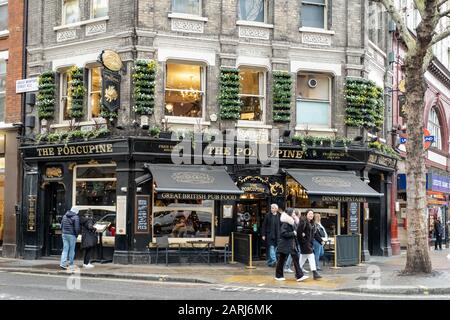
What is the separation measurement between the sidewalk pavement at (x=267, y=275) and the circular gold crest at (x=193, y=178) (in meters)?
2.54

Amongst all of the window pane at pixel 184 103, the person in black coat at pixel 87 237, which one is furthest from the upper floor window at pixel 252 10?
the person in black coat at pixel 87 237

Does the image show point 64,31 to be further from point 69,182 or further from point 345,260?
point 345,260

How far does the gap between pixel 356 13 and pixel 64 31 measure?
10.0 m

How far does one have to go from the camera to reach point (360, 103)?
22500 millimetres

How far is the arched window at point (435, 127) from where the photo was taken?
111 ft

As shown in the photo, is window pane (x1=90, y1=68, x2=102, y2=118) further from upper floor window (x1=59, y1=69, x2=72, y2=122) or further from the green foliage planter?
the green foliage planter

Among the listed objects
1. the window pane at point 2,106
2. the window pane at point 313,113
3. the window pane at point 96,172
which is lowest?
the window pane at point 96,172

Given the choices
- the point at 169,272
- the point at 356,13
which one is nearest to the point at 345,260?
the point at 169,272

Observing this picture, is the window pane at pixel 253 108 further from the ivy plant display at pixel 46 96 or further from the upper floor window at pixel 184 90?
the ivy plant display at pixel 46 96

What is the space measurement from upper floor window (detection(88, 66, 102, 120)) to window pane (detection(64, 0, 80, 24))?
2.02 metres

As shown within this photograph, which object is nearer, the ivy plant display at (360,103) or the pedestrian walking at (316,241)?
the pedestrian walking at (316,241)

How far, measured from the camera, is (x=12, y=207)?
23.5 meters

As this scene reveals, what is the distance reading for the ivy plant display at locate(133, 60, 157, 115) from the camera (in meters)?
20.2

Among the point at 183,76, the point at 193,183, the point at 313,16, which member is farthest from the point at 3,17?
the point at 313,16
